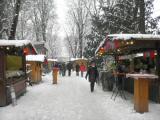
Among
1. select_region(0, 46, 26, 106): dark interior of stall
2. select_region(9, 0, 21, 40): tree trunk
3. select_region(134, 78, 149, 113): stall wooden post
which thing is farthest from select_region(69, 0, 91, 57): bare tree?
select_region(134, 78, 149, 113): stall wooden post

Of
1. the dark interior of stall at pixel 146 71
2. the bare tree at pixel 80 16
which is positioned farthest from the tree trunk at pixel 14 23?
the bare tree at pixel 80 16

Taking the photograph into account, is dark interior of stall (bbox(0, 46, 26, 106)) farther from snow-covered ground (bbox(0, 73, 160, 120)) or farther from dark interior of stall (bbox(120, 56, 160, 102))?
dark interior of stall (bbox(120, 56, 160, 102))

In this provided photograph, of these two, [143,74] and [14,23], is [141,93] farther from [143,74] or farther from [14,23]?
[14,23]

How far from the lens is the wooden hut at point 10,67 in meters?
16.2

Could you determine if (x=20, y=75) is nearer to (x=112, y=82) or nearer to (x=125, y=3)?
(x=112, y=82)

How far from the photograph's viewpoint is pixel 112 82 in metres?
22.2

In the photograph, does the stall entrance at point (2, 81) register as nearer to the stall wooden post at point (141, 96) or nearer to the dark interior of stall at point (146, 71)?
the stall wooden post at point (141, 96)

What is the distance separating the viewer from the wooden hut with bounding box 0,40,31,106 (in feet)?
53.2

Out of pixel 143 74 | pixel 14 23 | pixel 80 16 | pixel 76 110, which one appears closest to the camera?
Result: pixel 143 74

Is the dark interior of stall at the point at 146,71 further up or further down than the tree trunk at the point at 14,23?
further down

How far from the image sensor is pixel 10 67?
19.5 metres

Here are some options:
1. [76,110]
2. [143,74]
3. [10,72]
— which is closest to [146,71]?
[143,74]

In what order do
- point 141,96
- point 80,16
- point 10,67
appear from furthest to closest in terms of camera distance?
point 80,16, point 10,67, point 141,96

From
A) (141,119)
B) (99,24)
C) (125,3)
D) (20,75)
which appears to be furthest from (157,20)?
(141,119)
